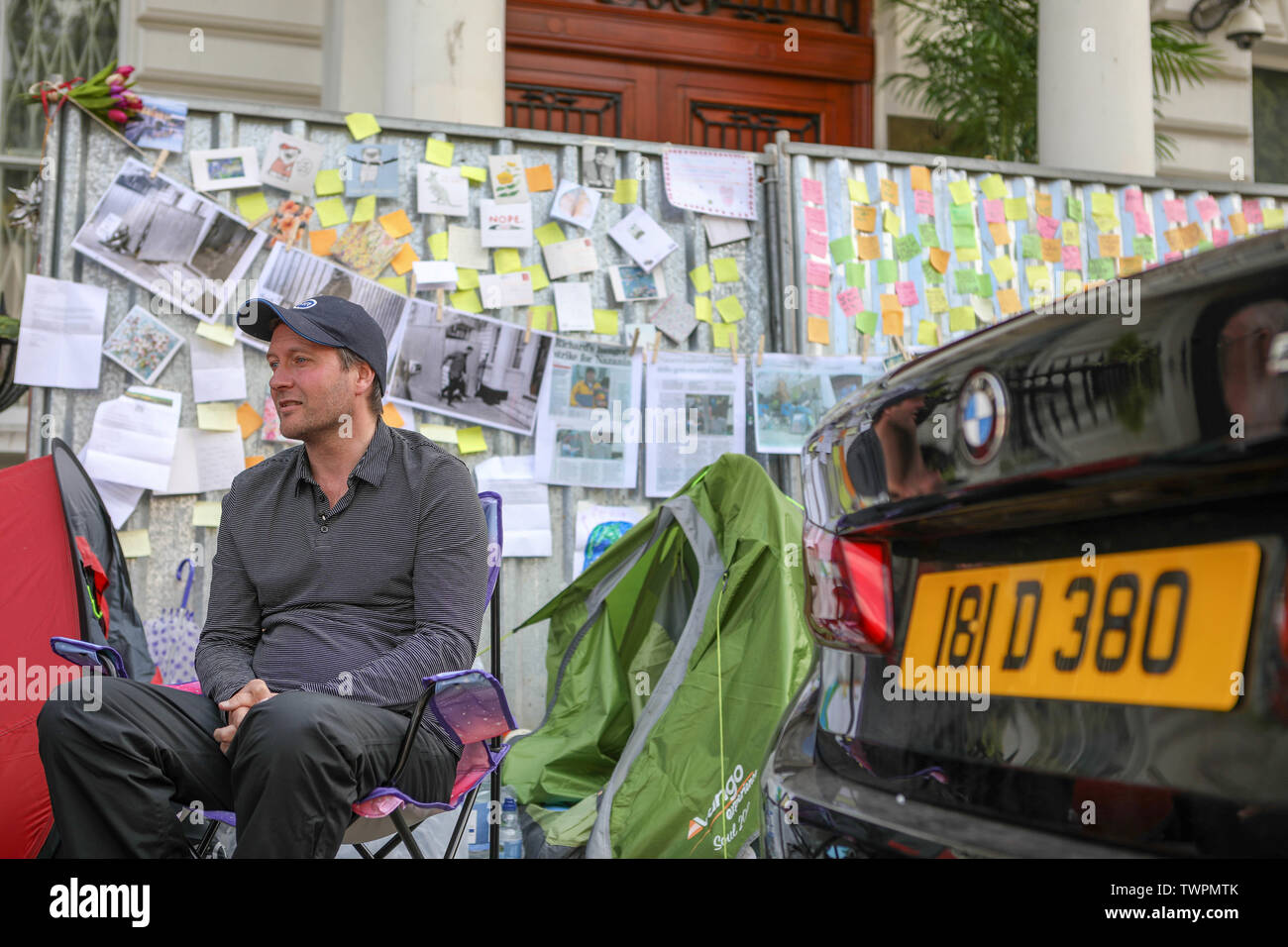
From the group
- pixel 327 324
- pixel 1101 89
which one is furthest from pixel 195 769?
pixel 1101 89

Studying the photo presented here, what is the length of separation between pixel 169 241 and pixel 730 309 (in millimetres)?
2207

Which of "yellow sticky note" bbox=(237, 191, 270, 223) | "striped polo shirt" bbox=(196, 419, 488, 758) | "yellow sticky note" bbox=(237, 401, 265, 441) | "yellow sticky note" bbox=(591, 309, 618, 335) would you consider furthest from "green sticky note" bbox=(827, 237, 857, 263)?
"striped polo shirt" bbox=(196, 419, 488, 758)

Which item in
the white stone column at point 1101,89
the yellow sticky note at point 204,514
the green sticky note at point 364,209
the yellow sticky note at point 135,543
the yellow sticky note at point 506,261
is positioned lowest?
the yellow sticky note at point 135,543

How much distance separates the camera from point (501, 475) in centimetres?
473

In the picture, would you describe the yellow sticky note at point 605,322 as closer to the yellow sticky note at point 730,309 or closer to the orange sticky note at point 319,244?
the yellow sticky note at point 730,309

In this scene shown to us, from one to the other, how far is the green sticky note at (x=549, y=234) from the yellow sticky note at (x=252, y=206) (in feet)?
3.44

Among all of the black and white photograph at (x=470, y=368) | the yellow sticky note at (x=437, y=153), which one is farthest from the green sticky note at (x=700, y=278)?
the yellow sticky note at (x=437, y=153)

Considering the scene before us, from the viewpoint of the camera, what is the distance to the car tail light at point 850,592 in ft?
5.38

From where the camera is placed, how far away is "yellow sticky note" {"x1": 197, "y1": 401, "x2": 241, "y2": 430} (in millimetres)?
4492

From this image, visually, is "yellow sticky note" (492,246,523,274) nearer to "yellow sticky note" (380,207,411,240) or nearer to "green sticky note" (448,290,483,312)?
"green sticky note" (448,290,483,312)

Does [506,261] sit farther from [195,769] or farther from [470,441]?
[195,769]

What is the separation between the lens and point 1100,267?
5.46 meters

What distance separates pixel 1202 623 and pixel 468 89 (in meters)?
4.89
